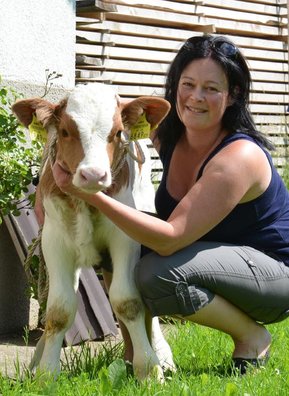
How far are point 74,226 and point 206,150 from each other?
75 centimetres

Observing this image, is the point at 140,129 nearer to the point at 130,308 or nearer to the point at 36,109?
the point at 36,109

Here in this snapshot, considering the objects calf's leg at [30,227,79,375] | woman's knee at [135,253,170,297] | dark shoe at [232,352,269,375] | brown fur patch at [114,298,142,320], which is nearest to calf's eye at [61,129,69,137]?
calf's leg at [30,227,79,375]

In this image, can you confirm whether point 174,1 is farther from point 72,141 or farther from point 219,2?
point 72,141

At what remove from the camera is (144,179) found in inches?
183

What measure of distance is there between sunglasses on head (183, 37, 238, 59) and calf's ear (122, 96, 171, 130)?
0.40m

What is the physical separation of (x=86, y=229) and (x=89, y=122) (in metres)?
0.52

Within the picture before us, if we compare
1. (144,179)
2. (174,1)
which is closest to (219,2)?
(174,1)

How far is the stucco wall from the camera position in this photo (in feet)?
19.2

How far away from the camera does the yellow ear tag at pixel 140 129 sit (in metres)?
4.22

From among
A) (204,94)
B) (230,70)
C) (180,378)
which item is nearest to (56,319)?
(180,378)

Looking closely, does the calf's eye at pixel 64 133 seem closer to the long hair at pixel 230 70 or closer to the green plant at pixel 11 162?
the long hair at pixel 230 70

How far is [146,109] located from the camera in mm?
4219

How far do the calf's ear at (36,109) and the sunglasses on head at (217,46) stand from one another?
781 mm

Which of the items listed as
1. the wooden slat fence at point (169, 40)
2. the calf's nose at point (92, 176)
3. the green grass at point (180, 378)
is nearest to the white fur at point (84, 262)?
the green grass at point (180, 378)
